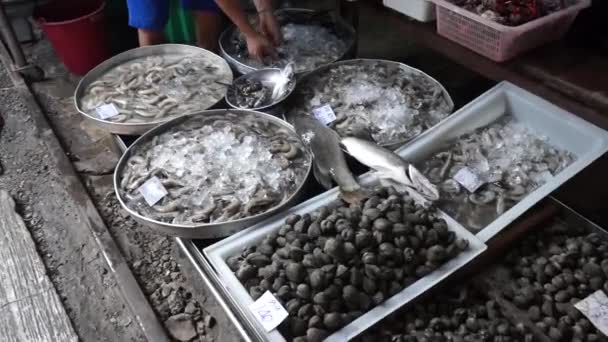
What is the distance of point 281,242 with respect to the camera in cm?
205

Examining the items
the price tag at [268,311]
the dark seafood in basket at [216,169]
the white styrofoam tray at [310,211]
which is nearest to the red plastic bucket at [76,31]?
the dark seafood in basket at [216,169]

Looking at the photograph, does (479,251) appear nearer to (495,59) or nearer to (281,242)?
(281,242)

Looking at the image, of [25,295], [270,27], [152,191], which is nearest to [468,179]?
[152,191]

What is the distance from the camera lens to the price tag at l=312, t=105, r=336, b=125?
2756mm

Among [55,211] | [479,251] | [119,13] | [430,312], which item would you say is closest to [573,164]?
[479,251]

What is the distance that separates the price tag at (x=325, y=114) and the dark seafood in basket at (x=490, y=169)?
598 mm

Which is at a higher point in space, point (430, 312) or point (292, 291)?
point (292, 291)

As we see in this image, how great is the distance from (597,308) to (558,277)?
0.58 ft

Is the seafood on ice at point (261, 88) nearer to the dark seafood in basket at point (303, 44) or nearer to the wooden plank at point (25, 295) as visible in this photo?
the dark seafood in basket at point (303, 44)

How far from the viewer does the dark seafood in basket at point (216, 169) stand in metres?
2.32

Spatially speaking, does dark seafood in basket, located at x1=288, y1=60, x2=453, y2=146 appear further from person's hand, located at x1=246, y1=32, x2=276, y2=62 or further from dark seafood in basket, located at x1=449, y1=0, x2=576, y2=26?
dark seafood in basket, located at x1=449, y1=0, x2=576, y2=26

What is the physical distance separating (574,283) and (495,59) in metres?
1.14

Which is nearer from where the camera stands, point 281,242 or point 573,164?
point 281,242

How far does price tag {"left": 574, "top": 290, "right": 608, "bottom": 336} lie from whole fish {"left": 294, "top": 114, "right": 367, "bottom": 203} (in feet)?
3.09
